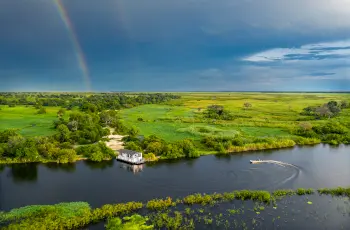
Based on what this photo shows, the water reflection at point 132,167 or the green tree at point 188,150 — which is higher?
the green tree at point 188,150

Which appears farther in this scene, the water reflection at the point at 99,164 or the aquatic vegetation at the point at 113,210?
the water reflection at the point at 99,164

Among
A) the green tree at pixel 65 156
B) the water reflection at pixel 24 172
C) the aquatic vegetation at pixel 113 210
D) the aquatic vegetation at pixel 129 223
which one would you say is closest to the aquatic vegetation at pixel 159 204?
the aquatic vegetation at pixel 113 210

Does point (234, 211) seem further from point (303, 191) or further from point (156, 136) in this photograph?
point (156, 136)

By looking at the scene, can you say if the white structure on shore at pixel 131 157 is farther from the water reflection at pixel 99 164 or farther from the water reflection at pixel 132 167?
the water reflection at pixel 99 164

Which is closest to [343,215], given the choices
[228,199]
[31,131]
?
[228,199]

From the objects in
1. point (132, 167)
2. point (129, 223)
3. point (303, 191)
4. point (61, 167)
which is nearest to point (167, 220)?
point (129, 223)

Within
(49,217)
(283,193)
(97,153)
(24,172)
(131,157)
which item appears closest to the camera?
(49,217)

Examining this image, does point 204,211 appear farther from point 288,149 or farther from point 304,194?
point 288,149
